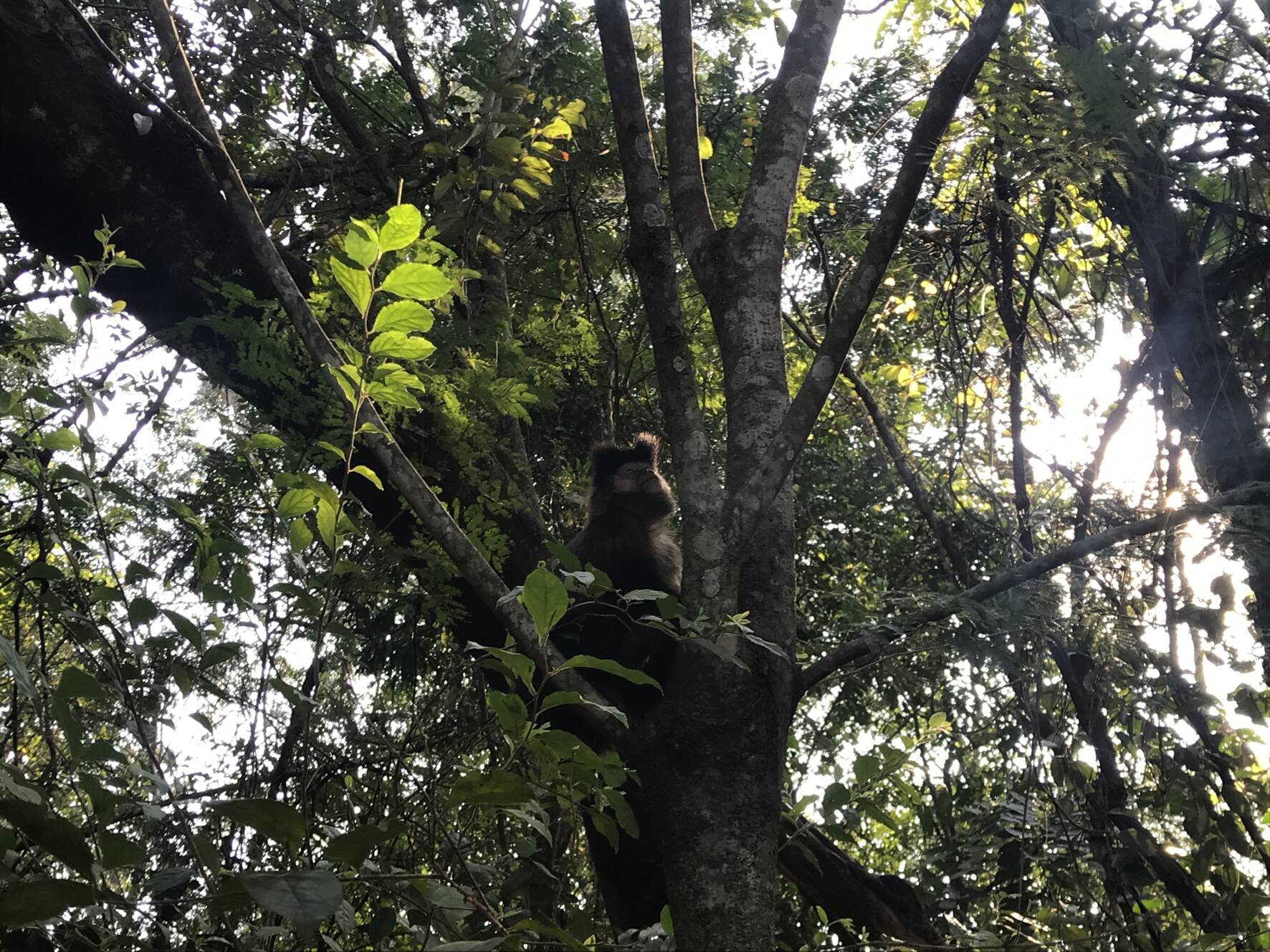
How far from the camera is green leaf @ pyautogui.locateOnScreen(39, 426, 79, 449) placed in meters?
1.68

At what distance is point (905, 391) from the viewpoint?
600 centimetres

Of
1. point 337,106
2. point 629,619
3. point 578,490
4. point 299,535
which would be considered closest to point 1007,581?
point 629,619

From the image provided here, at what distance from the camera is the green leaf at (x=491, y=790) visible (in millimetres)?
1353

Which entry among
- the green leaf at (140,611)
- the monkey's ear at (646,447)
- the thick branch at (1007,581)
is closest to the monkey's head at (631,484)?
the monkey's ear at (646,447)

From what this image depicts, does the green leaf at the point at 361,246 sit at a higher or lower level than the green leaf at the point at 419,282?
higher

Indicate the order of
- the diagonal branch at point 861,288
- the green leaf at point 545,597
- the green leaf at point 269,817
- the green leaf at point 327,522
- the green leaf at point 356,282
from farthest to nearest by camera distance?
the diagonal branch at point 861,288
the green leaf at point 327,522
the green leaf at point 356,282
the green leaf at point 545,597
the green leaf at point 269,817

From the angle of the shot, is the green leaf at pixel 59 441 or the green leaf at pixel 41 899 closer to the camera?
the green leaf at pixel 41 899

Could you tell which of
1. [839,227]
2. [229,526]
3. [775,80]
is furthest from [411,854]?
[839,227]

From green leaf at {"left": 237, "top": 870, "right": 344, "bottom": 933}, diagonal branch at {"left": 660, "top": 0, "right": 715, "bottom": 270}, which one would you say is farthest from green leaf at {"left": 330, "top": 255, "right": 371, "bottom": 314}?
diagonal branch at {"left": 660, "top": 0, "right": 715, "bottom": 270}

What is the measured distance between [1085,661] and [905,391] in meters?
3.24

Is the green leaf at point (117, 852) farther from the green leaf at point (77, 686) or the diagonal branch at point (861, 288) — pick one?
the diagonal branch at point (861, 288)

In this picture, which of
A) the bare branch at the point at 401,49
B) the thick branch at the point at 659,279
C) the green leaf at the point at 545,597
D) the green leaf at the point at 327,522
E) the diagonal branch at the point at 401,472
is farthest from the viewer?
the bare branch at the point at 401,49

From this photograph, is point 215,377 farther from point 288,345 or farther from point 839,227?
point 839,227

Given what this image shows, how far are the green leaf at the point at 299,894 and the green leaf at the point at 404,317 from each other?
831 mm
